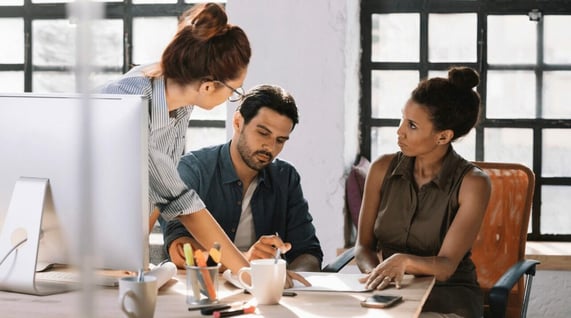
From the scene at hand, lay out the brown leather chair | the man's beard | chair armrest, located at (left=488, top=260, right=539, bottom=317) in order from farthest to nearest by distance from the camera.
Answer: the brown leather chair < the man's beard < chair armrest, located at (left=488, top=260, right=539, bottom=317)

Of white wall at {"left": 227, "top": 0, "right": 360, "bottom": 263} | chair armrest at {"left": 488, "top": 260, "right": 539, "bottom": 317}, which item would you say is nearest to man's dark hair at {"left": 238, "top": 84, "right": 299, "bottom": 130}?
chair armrest at {"left": 488, "top": 260, "right": 539, "bottom": 317}

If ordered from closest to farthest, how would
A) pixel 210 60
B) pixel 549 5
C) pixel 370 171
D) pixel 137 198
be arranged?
1. pixel 137 198
2. pixel 210 60
3. pixel 370 171
4. pixel 549 5

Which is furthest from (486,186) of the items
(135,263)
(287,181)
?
(135,263)

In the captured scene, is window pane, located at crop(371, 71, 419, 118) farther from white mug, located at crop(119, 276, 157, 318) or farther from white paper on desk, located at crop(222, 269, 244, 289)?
white mug, located at crop(119, 276, 157, 318)

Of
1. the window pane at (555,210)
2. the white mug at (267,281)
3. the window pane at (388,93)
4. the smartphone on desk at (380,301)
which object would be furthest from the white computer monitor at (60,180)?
the window pane at (555,210)

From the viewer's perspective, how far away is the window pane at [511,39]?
153 inches

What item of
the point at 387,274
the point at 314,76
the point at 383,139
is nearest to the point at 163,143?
the point at 387,274

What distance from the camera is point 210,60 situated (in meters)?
2.13

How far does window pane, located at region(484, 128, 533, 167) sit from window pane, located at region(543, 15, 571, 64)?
379 mm

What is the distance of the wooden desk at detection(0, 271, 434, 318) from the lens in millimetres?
1636

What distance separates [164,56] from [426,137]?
85 centimetres

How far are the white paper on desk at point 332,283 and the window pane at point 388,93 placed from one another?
1.99 metres

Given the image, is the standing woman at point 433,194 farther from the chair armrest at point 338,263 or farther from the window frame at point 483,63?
the window frame at point 483,63

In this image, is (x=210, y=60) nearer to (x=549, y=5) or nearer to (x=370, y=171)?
(x=370, y=171)
